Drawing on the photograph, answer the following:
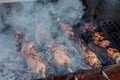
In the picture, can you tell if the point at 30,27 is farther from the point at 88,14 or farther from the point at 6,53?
the point at 88,14

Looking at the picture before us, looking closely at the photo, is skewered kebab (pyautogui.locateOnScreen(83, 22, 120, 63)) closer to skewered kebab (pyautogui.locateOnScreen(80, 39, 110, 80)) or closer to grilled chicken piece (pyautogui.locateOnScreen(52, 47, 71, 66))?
skewered kebab (pyautogui.locateOnScreen(80, 39, 110, 80))

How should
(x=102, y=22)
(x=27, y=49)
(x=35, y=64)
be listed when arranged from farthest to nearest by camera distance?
(x=102, y=22) < (x=27, y=49) < (x=35, y=64)

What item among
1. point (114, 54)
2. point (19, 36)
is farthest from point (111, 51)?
point (19, 36)

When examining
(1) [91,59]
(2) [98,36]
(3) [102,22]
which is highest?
(3) [102,22]

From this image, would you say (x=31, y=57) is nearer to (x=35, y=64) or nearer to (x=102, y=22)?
(x=35, y=64)

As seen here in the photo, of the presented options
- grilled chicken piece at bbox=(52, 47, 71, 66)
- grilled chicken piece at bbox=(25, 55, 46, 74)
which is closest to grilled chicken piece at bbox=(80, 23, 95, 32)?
grilled chicken piece at bbox=(52, 47, 71, 66)
